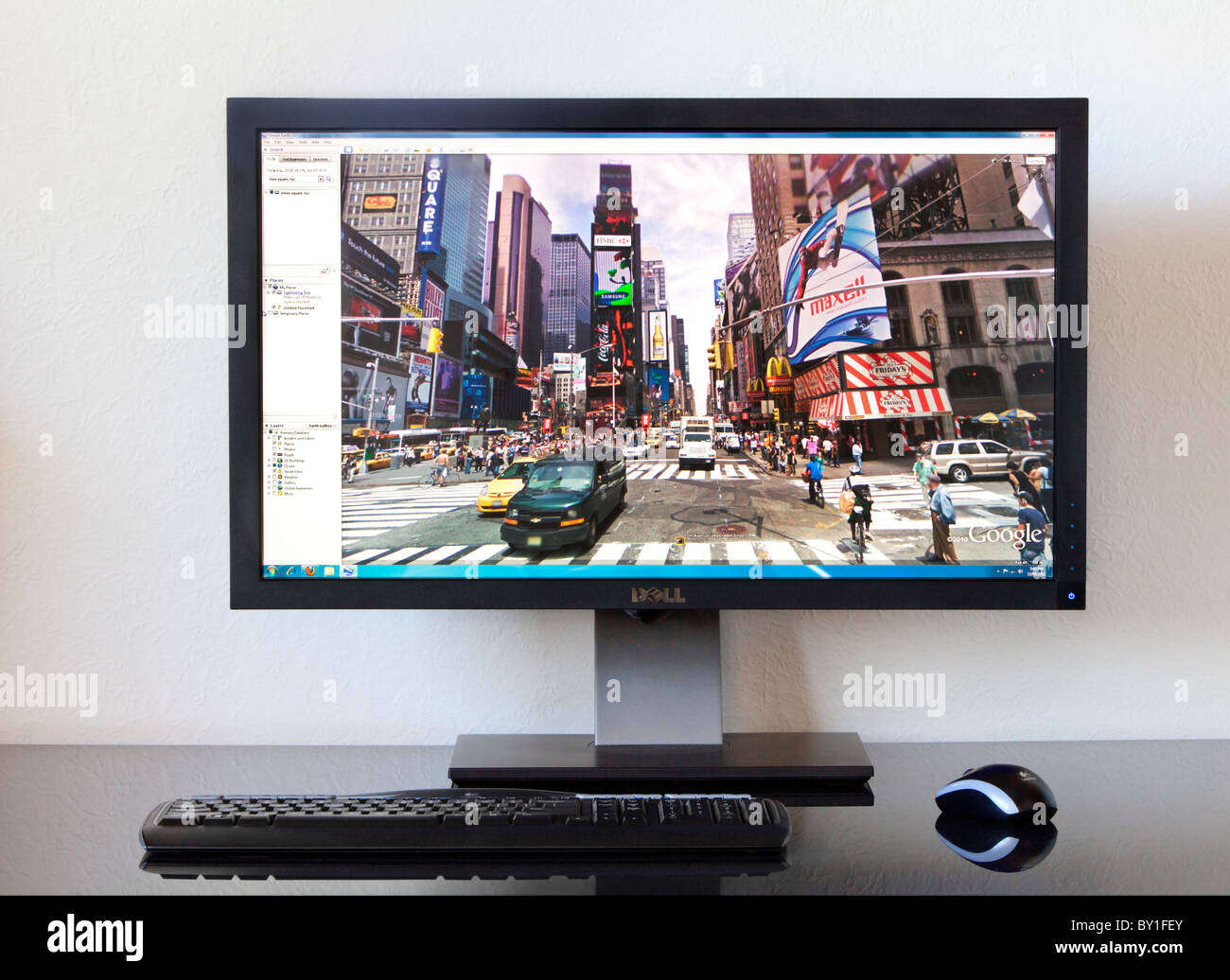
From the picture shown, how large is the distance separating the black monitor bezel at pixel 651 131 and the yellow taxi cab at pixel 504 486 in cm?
8

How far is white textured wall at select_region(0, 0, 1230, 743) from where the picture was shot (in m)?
1.04

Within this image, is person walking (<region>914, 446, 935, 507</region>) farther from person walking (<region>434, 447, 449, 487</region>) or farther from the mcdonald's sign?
person walking (<region>434, 447, 449, 487</region>)

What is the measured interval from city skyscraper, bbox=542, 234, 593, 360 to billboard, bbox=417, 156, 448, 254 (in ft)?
0.39

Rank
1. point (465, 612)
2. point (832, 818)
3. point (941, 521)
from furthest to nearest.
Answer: point (465, 612)
point (941, 521)
point (832, 818)

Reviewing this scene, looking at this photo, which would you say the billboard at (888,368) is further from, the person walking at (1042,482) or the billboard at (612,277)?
the billboard at (612,277)

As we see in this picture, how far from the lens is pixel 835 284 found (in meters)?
0.88

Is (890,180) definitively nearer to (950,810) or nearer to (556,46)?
(556,46)

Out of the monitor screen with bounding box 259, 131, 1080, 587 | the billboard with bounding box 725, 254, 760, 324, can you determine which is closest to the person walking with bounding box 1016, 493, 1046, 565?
the monitor screen with bounding box 259, 131, 1080, 587

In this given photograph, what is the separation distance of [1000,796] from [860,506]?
0.97 feet

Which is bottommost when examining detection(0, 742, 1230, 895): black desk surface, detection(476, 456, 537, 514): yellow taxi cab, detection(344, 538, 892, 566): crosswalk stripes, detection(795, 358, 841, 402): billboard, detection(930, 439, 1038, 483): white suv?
detection(0, 742, 1230, 895): black desk surface

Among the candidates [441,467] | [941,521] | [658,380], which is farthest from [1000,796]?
[441,467]

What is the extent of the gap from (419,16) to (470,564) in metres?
0.67

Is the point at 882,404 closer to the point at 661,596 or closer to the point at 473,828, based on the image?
the point at 661,596

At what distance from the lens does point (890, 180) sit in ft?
2.84
